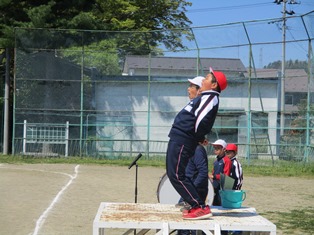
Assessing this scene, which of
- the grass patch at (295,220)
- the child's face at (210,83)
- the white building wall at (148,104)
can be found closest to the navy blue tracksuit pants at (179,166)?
the child's face at (210,83)

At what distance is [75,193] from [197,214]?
7.98 m

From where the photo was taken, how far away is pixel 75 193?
1348cm

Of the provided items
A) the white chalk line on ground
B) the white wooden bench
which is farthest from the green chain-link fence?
the white chalk line on ground

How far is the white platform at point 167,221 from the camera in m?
5.52

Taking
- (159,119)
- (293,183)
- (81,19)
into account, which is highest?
(81,19)

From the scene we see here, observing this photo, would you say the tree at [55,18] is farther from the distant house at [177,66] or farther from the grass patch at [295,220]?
the grass patch at [295,220]

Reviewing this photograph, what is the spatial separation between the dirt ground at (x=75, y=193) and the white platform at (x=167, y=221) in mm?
2892

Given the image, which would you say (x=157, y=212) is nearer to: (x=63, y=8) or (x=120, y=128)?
(x=120, y=128)

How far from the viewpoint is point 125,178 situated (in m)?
17.5

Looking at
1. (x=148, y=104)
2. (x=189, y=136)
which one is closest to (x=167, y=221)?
(x=189, y=136)

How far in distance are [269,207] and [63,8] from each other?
1812 centimetres

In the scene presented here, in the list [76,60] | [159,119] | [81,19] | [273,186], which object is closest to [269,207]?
[273,186]

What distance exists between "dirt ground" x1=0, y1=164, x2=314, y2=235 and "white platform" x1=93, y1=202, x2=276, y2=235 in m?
2.89

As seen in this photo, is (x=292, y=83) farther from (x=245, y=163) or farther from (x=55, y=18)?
(x=55, y=18)
